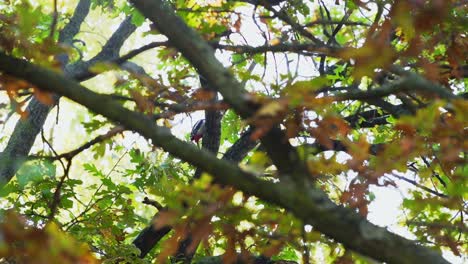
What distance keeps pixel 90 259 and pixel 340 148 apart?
349 cm

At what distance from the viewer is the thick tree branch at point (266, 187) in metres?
1.62

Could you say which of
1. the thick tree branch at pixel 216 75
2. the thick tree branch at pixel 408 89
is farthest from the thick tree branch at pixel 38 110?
the thick tree branch at pixel 408 89

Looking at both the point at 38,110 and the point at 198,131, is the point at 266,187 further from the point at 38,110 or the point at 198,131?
the point at 38,110

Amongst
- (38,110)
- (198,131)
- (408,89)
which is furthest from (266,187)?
(38,110)

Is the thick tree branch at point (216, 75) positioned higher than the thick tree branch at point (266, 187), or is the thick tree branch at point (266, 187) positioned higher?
the thick tree branch at point (216, 75)

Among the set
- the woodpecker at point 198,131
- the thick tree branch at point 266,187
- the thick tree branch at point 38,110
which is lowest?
the thick tree branch at point 266,187

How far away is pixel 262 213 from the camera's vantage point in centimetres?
238

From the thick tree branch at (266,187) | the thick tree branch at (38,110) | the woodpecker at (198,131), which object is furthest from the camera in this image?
the thick tree branch at (38,110)

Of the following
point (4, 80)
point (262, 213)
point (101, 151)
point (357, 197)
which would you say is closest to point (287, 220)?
point (262, 213)

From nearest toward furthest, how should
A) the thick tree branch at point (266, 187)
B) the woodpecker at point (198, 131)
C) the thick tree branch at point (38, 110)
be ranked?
the thick tree branch at point (266, 187) < the woodpecker at point (198, 131) < the thick tree branch at point (38, 110)

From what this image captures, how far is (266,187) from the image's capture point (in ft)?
5.41

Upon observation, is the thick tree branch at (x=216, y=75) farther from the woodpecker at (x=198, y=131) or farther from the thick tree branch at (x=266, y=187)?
the woodpecker at (x=198, y=131)

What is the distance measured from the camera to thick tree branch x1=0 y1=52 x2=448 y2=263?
1622 mm

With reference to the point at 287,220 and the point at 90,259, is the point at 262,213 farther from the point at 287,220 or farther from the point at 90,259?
the point at 90,259
